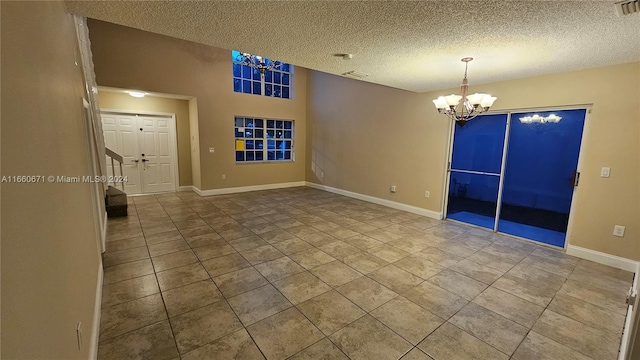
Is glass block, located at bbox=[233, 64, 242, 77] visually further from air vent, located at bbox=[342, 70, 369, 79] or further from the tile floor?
the tile floor

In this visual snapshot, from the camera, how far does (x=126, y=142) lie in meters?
5.94

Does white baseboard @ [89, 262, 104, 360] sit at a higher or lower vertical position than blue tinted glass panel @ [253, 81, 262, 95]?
lower

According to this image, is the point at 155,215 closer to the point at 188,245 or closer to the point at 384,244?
the point at 188,245

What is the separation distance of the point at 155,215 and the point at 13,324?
4572 millimetres

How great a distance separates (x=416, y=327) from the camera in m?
2.01

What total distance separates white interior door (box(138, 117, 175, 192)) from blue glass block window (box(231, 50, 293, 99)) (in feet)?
6.80

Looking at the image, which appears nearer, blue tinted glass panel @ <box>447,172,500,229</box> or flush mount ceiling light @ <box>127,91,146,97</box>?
blue tinted glass panel @ <box>447,172,500,229</box>

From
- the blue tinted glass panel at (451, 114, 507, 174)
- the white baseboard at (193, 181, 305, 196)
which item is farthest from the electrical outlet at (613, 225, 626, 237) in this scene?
the white baseboard at (193, 181, 305, 196)

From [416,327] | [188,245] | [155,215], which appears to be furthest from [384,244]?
[155,215]

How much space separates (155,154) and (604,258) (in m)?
8.38

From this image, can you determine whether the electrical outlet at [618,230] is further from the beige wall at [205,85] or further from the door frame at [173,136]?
the door frame at [173,136]

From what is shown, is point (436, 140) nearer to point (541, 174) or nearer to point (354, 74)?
point (541, 174)

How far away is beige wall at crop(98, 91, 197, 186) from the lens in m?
5.61

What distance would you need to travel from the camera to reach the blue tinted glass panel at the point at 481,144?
13.6 ft
